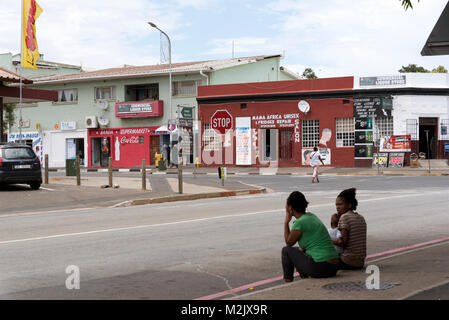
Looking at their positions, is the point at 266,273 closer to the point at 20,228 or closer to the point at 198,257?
the point at 198,257

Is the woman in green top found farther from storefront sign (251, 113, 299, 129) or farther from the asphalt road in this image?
storefront sign (251, 113, 299, 129)

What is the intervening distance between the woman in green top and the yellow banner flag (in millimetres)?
20074

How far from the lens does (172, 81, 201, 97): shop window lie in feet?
153

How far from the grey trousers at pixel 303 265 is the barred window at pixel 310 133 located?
34807mm

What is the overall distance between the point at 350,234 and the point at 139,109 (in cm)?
4140

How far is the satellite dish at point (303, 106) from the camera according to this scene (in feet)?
136

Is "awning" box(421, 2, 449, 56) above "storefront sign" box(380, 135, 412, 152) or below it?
above

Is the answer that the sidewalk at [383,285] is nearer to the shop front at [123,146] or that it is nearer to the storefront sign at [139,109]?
the shop front at [123,146]

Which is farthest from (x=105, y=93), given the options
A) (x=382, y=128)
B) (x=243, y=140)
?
(x=382, y=128)

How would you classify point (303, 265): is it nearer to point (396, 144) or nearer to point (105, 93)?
point (396, 144)

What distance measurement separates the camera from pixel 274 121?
42625mm

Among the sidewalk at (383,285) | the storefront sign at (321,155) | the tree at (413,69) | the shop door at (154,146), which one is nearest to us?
the sidewalk at (383,285)

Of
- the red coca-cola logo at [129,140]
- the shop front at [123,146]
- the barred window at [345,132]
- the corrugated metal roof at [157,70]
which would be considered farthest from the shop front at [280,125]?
the red coca-cola logo at [129,140]

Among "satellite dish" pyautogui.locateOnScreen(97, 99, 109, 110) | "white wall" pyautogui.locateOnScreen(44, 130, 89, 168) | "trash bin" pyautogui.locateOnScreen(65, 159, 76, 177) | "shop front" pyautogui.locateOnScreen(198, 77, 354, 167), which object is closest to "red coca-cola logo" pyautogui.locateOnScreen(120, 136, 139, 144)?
"satellite dish" pyautogui.locateOnScreen(97, 99, 109, 110)
